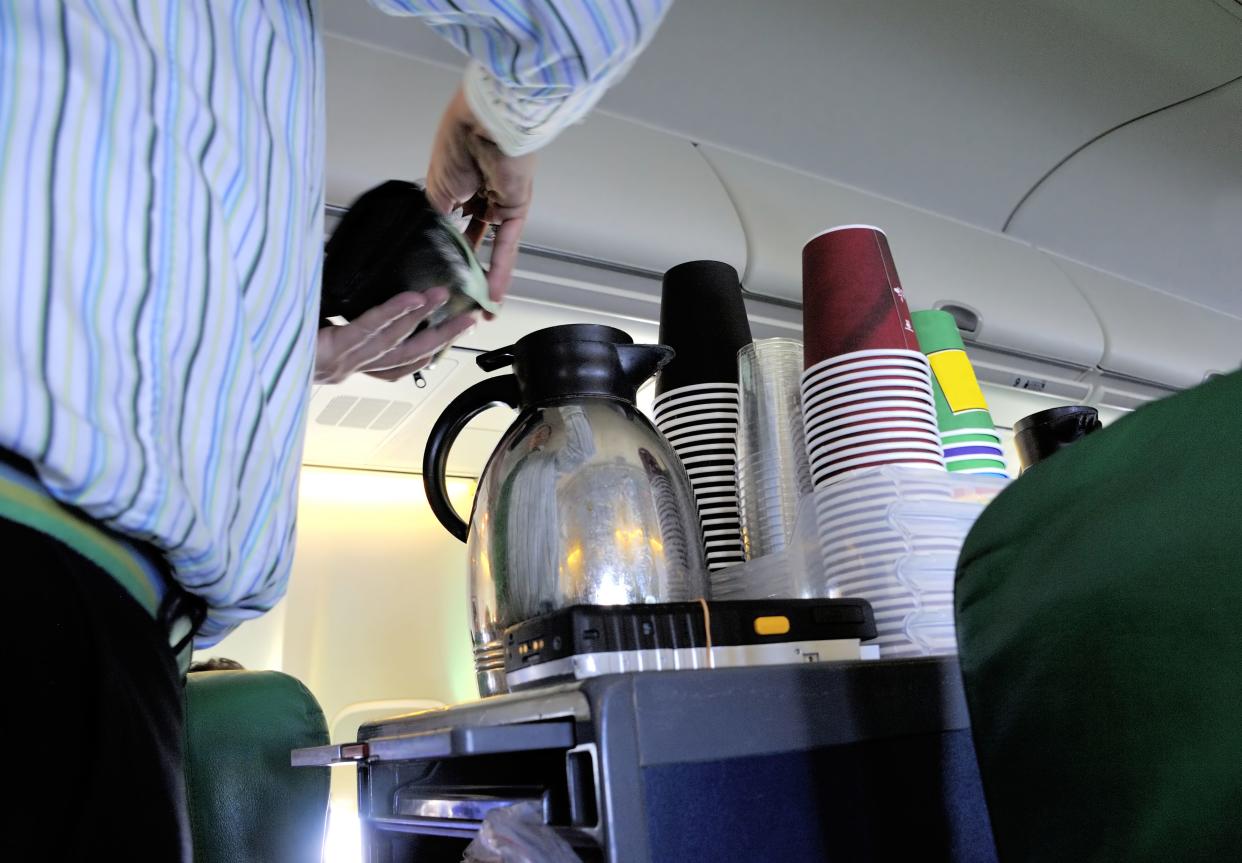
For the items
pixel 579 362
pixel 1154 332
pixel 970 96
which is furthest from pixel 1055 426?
pixel 1154 332

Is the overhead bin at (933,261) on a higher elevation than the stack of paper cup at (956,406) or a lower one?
higher

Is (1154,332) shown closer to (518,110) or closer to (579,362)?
(579,362)

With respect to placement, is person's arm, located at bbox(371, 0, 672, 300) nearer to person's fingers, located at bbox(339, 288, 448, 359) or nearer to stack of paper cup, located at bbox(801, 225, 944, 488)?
person's fingers, located at bbox(339, 288, 448, 359)

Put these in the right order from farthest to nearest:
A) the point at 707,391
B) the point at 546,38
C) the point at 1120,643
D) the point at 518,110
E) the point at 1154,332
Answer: the point at 1154,332 → the point at 707,391 → the point at 518,110 → the point at 546,38 → the point at 1120,643

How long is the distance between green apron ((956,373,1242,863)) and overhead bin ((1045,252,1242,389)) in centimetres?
295

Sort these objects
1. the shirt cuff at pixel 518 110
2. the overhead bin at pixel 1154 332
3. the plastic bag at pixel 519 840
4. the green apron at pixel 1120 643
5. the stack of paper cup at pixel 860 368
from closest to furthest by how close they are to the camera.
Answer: the green apron at pixel 1120 643 < the plastic bag at pixel 519 840 < the shirt cuff at pixel 518 110 < the stack of paper cup at pixel 860 368 < the overhead bin at pixel 1154 332

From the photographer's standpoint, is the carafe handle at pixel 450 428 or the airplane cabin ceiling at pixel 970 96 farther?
the airplane cabin ceiling at pixel 970 96

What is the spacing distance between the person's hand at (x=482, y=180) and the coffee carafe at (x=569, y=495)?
0.42 ft

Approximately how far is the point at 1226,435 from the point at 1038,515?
3.2 inches

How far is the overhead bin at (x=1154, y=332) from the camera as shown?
308cm

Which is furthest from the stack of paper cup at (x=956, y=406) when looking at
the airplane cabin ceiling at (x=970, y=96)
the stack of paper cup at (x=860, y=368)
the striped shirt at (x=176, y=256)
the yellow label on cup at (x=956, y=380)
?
the airplane cabin ceiling at (x=970, y=96)

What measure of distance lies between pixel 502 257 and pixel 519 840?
1.92 ft

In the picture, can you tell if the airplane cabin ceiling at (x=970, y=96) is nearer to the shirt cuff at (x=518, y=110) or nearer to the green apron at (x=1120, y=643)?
the shirt cuff at (x=518, y=110)

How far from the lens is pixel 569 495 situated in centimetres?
75
